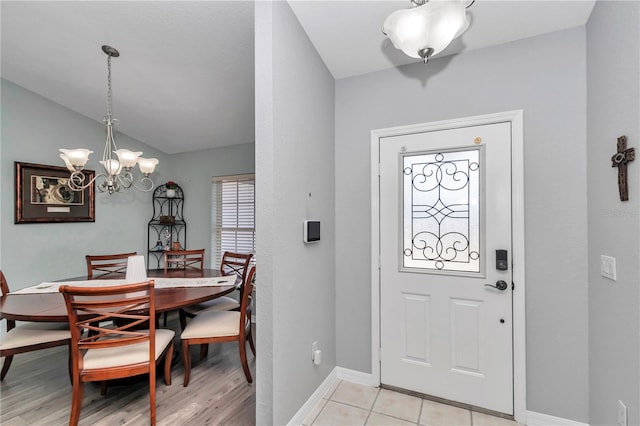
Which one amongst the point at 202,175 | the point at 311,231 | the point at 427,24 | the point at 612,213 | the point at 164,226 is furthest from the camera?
the point at 164,226

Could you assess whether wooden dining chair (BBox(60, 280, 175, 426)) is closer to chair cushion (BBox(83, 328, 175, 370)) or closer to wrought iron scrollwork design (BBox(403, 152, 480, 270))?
chair cushion (BBox(83, 328, 175, 370))

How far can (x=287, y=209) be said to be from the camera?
68.2 inches

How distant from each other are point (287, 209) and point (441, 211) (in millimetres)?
1172

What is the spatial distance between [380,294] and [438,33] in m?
1.79

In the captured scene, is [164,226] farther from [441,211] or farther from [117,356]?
[441,211]

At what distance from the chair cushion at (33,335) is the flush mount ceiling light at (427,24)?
306 centimetres

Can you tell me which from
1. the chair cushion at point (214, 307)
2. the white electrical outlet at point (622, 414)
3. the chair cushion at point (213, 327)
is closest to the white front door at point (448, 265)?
the white electrical outlet at point (622, 414)

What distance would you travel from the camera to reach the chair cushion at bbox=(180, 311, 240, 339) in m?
2.30

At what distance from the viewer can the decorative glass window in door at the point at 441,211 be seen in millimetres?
2037

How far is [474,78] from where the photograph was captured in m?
2.05

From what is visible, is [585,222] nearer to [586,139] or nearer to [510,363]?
[586,139]

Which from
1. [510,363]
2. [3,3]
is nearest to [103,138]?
[3,3]

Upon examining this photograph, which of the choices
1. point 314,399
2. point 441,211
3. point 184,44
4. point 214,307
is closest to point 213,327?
point 214,307

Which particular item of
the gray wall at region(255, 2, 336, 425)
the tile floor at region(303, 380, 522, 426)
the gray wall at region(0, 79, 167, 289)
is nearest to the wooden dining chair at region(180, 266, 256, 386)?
the gray wall at region(255, 2, 336, 425)
